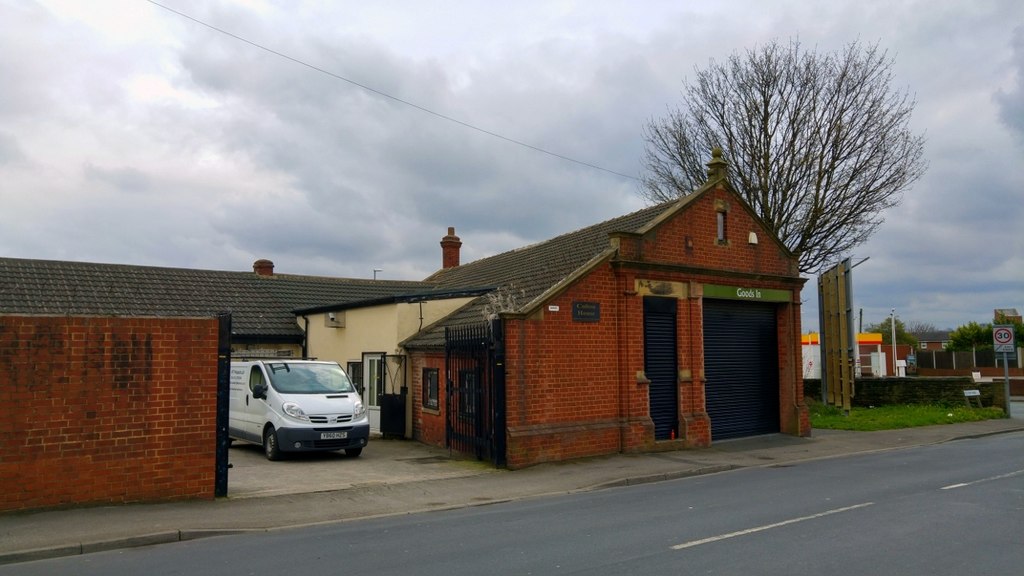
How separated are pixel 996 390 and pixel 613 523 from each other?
23479mm

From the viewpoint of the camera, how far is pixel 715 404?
18.0 meters

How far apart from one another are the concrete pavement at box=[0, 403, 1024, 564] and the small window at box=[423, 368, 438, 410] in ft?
3.08

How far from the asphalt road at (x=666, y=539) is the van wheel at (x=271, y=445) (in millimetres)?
5525

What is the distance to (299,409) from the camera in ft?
47.1

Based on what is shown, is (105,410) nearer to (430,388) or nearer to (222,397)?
(222,397)

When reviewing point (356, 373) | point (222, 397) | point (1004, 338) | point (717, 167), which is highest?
point (717, 167)

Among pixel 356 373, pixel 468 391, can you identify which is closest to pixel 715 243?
pixel 468 391

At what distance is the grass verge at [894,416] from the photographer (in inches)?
865

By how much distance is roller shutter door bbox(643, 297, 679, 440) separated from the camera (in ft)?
53.7

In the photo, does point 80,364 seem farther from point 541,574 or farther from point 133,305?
point 133,305

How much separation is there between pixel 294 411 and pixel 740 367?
414 inches

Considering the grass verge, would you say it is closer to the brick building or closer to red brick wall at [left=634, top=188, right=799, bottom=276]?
the brick building

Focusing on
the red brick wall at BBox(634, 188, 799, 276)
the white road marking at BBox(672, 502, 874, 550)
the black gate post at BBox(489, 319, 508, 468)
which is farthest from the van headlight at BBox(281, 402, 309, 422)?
the white road marking at BBox(672, 502, 874, 550)

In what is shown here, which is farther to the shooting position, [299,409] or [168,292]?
[168,292]
